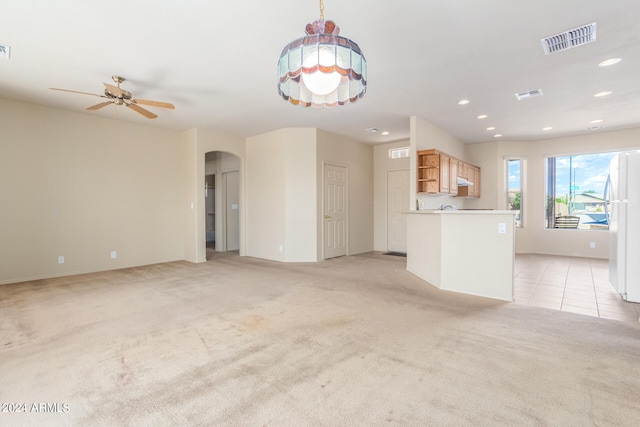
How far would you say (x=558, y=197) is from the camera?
7293 millimetres

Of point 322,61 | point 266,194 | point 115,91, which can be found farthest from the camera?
point 266,194

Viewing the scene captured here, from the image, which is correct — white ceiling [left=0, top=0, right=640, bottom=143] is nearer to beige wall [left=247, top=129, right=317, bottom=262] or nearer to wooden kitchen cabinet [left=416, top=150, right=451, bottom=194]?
wooden kitchen cabinet [left=416, top=150, right=451, bottom=194]

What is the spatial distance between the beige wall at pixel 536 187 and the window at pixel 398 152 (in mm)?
1878

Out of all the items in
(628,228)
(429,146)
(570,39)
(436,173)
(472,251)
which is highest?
(570,39)

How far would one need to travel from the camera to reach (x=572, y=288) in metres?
4.24

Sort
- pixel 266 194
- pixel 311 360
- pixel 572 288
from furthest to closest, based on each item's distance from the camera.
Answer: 1. pixel 266 194
2. pixel 572 288
3. pixel 311 360

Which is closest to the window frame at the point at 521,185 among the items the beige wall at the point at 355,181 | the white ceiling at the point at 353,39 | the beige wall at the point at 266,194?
the white ceiling at the point at 353,39

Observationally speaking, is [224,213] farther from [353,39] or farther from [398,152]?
[353,39]

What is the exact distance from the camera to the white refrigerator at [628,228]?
3590mm

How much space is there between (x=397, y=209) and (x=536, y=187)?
3.37 m

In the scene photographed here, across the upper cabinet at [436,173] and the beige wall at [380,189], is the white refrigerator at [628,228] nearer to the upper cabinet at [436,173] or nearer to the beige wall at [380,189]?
the upper cabinet at [436,173]

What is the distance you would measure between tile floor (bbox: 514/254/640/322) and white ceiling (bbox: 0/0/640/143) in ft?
8.96

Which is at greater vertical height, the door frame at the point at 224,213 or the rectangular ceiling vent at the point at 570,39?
the rectangular ceiling vent at the point at 570,39

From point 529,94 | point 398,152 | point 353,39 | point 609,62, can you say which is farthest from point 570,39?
point 398,152
